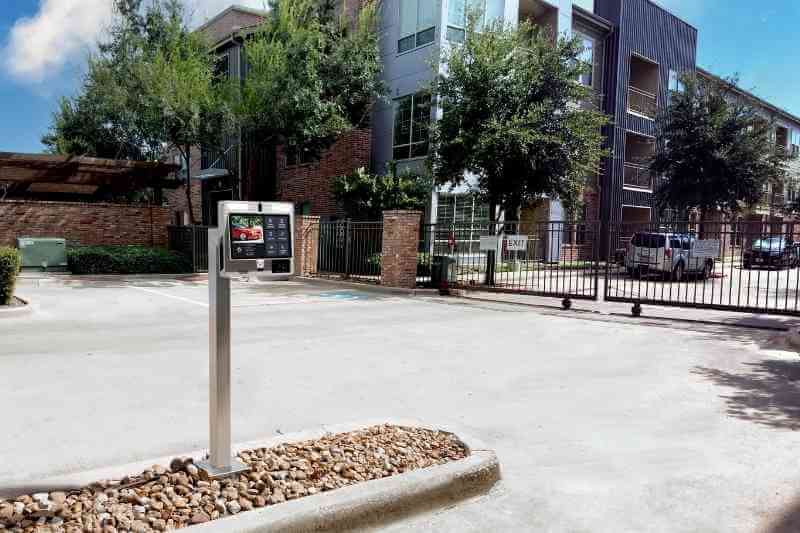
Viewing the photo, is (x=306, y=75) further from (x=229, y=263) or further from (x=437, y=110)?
(x=229, y=263)

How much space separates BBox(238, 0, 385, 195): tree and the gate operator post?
577 inches

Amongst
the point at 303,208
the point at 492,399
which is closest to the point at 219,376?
the point at 492,399

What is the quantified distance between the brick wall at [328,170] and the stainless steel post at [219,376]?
18.4 metres

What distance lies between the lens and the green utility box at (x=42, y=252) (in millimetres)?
16766

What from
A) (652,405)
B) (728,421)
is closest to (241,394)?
(652,405)

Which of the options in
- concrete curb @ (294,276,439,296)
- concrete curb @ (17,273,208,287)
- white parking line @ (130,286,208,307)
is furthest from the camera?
concrete curb @ (17,273,208,287)

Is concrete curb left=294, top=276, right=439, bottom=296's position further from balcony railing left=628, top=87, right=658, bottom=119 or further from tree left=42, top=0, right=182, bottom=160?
balcony railing left=628, top=87, right=658, bottom=119

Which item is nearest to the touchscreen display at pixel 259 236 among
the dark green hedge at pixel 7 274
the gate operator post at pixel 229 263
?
the gate operator post at pixel 229 263

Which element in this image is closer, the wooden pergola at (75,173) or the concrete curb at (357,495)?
the concrete curb at (357,495)

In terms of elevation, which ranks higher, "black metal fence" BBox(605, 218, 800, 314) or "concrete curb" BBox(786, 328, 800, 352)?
"black metal fence" BBox(605, 218, 800, 314)

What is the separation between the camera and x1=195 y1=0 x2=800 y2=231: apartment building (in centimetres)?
2020

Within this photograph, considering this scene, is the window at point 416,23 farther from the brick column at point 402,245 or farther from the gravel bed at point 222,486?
the gravel bed at point 222,486

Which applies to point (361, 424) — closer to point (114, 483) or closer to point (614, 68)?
point (114, 483)

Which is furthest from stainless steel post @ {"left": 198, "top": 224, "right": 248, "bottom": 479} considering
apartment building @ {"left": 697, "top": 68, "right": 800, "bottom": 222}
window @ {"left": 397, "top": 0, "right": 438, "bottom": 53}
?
apartment building @ {"left": 697, "top": 68, "right": 800, "bottom": 222}
